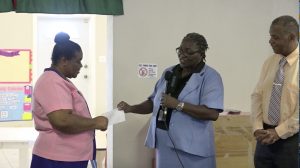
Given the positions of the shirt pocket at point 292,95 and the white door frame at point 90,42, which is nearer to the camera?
the shirt pocket at point 292,95

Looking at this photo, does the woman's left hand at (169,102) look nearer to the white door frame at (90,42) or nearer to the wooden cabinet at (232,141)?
the wooden cabinet at (232,141)

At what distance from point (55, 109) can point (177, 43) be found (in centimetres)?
194

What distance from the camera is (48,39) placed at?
5.92m

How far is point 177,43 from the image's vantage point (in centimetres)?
346

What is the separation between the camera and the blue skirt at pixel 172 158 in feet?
6.84

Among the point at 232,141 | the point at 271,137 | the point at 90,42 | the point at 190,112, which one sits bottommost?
the point at 232,141

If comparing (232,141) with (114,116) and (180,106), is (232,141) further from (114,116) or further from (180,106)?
(114,116)

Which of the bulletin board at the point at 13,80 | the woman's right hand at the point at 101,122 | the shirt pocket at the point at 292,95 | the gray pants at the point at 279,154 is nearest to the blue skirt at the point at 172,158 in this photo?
the gray pants at the point at 279,154

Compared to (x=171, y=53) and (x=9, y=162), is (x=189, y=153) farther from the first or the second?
(x=9, y=162)

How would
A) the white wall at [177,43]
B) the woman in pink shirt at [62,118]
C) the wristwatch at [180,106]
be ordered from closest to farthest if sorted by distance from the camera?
the woman in pink shirt at [62,118] → the wristwatch at [180,106] → the white wall at [177,43]

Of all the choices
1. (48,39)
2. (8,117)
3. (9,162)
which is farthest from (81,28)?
(9,162)

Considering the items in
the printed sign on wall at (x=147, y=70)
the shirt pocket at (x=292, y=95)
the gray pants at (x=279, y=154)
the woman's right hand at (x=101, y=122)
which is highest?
the printed sign on wall at (x=147, y=70)

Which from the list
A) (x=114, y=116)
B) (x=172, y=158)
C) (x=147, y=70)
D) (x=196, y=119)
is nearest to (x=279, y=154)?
(x=196, y=119)

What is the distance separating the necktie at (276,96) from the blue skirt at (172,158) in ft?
1.45
